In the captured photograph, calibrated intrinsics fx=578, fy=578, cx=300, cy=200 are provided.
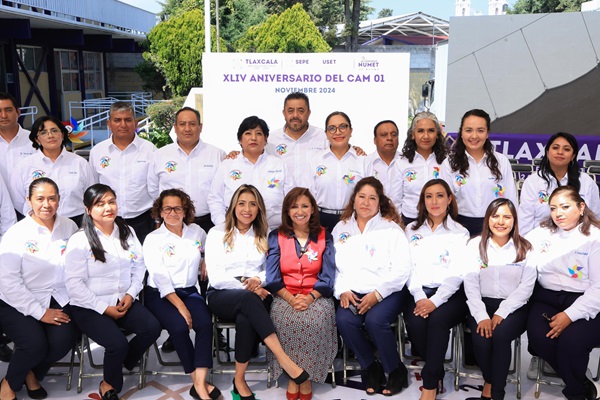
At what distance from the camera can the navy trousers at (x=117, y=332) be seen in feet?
10.1

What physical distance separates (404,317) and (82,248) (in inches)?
71.7

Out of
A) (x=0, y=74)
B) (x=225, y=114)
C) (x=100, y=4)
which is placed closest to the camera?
(x=225, y=114)

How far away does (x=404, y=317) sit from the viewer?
3.29 meters

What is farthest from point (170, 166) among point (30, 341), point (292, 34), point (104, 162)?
point (292, 34)

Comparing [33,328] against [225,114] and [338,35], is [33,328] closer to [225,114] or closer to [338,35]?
[225,114]

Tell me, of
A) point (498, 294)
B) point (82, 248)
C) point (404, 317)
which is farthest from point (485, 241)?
point (82, 248)

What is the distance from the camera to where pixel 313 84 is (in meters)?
6.39

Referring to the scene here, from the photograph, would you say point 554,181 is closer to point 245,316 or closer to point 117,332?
point 245,316

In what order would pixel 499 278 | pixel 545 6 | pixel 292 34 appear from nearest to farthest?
pixel 499 278 → pixel 292 34 → pixel 545 6

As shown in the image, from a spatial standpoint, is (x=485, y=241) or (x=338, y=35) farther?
(x=338, y=35)

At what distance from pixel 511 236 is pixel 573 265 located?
0.35 meters

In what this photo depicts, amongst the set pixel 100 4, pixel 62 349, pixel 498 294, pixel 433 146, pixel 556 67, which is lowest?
pixel 62 349

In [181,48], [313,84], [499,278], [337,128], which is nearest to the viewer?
[499,278]

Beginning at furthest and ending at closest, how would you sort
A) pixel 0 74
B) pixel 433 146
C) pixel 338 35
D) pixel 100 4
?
pixel 338 35 < pixel 100 4 < pixel 0 74 < pixel 433 146
